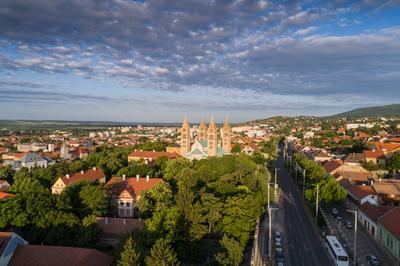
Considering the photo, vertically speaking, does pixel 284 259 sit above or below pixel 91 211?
below

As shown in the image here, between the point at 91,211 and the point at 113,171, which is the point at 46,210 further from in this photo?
the point at 113,171

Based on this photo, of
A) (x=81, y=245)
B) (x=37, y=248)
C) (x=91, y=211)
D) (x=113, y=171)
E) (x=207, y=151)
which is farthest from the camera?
(x=207, y=151)

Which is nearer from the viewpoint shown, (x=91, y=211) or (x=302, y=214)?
(x=91, y=211)

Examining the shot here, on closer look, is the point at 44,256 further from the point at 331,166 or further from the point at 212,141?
the point at 212,141

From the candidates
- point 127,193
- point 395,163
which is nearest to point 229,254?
point 127,193

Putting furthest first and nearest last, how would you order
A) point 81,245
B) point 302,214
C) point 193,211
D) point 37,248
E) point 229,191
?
point 302,214 < point 229,191 < point 193,211 < point 81,245 < point 37,248

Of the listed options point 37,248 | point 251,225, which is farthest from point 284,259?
point 37,248

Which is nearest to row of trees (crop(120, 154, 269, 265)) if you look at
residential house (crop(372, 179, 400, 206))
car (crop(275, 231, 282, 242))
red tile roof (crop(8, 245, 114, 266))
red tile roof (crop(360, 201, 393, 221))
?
red tile roof (crop(8, 245, 114, 266))
